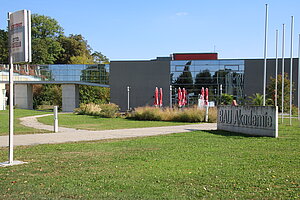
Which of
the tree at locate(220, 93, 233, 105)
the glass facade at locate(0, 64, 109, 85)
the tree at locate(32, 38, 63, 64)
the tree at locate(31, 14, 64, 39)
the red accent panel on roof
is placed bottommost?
the tree at locate(220, 93, 233, 105)

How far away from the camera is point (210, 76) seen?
48062 millimetres

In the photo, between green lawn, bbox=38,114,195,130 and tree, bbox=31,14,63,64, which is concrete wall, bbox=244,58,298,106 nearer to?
green lawn, bbox=38,114,195,130

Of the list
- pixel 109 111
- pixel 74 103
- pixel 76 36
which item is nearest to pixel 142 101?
pixel 74 103

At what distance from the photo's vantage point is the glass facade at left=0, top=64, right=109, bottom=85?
52.3 metres

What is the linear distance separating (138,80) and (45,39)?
90.6 feet

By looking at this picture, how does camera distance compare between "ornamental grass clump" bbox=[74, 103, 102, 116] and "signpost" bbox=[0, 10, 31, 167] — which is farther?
"ornamental grass clump" bbox=[74, 103, 102, 116]

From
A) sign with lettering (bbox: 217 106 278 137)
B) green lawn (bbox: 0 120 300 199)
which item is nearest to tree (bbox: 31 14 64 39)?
sign with lettering (bbox: 217 106 278 137)

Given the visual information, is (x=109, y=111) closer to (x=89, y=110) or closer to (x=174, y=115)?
(x=89, y=110)

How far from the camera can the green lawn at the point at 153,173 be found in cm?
580

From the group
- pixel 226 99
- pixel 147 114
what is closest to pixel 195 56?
pixel 226 99

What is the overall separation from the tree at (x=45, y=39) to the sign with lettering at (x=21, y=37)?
5969 cm

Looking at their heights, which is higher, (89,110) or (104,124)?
(89,110)

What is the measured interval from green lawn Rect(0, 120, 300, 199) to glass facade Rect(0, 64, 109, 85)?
1646 inches

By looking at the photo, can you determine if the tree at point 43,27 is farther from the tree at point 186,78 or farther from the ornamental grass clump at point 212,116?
the ornamental grass clump at point 212,116
